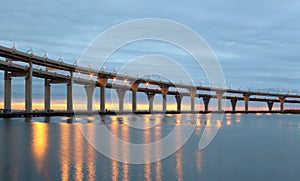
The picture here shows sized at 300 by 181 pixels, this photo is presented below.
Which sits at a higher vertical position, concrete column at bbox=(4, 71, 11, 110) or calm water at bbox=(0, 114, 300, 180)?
concrete column at bbox=(4, 71, 11, 110)

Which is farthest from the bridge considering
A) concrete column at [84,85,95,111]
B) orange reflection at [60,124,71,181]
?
orange reflection at [60,124,71,181]

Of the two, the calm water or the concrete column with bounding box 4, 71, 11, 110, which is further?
the concrete column with bounding box 4, 71, 11, 110

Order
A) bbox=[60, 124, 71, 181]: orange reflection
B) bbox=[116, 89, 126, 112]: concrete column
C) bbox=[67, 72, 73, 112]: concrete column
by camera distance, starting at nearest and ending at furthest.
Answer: bbox=[60, 124, 71, 181]: orange reflection, bbox=[67, 72, 73, 112]: concrete column, bbox=[116, 89, 126, 112]: concrete column

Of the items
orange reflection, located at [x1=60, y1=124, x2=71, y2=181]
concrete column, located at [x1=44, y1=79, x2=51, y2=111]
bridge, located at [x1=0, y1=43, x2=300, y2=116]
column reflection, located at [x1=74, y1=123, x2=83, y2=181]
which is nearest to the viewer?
orange reflection, located at [x1=60, y1=124, x2=71, y2=181]

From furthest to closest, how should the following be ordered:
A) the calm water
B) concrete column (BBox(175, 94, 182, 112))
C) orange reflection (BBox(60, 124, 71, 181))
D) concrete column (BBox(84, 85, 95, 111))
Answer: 1. concrete column (BBox(175, 94, 182, 112))
2. concrete column (BBox(84, 85, 95, 111))
3. the calm water
4. orange reflection (BBox(60, 124, 71, 181))

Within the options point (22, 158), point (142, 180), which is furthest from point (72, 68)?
point (142, 180)

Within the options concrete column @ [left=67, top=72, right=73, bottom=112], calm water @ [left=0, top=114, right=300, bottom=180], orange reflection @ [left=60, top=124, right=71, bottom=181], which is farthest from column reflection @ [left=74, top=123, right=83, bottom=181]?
concrete column @ [left=67, top=72, right=73, bottom=112]

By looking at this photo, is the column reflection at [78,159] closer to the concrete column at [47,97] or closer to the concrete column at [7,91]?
the concrete column at [7,91]

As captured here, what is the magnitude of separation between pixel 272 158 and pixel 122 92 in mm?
115274

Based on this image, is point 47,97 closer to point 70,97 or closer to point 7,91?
point 70,97

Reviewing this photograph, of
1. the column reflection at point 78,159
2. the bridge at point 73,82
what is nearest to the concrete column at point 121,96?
the bridge at point 73,82

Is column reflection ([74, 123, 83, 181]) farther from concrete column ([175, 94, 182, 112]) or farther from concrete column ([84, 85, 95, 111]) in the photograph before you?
concrete column ([175, 94, 182, 112])

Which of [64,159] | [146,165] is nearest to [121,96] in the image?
[64,159]

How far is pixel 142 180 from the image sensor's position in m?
19.8
